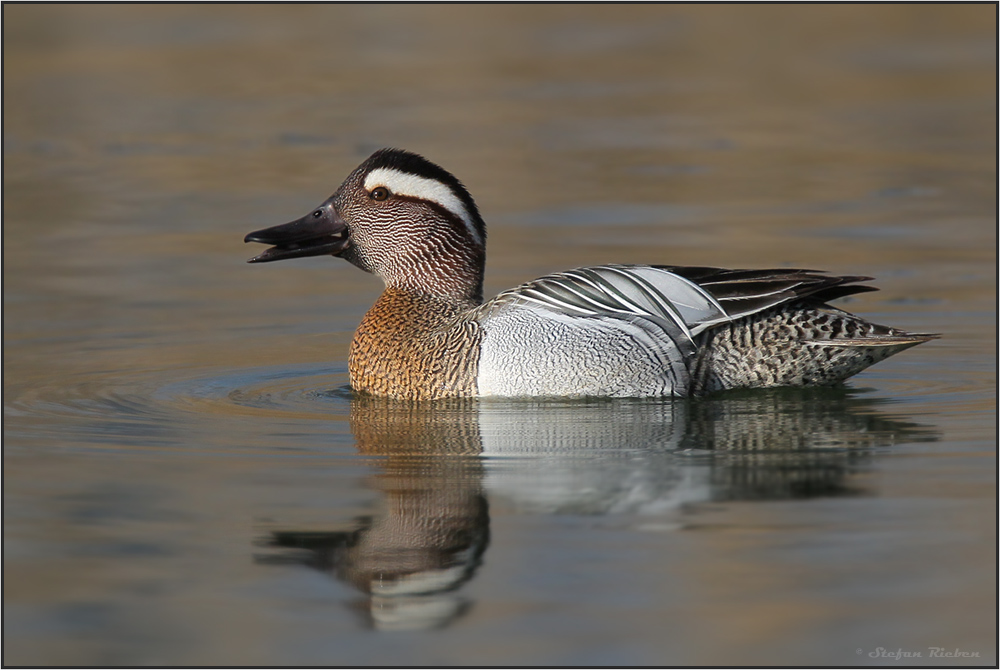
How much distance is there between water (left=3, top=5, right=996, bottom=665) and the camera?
5.13 metres

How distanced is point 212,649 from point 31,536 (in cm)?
144

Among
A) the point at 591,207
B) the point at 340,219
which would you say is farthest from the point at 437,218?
the point at 591,207

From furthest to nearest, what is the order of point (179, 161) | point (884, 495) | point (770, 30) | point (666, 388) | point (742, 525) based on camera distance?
point (770, 30), point (179, 161), point (666, 388), point (884, 495), point (742, 525)

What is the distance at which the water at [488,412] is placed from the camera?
16.8ft

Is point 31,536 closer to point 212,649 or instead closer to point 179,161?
point 212,649

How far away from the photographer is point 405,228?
894 centimetres

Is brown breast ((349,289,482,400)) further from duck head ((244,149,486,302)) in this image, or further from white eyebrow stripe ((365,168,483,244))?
white eyebrow stripe ((365,168,483,244))

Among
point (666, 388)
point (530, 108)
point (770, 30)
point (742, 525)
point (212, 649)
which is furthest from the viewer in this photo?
point (770, 30)

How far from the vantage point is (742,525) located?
5.80m

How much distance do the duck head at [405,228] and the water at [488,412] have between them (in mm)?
756

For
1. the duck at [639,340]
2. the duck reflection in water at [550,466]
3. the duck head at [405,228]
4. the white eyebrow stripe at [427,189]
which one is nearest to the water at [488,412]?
the duck reflection in water at [550,466]

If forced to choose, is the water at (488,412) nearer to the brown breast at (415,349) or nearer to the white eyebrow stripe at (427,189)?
the brown breast at (415,349)

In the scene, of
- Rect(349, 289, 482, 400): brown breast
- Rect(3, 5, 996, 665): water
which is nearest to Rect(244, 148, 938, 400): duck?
Rect(349, 289, 482, 400): brown breast

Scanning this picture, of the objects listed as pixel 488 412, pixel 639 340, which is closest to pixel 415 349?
pixel 488 412
